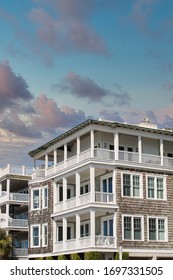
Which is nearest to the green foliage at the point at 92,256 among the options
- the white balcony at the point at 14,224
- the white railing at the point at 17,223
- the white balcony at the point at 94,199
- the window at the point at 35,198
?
the white balcony at the point at 94,199

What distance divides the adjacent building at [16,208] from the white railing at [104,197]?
784 inches

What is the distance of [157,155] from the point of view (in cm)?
4778

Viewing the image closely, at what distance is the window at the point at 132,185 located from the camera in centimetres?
4400

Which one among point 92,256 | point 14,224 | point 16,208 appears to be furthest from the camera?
point 16,208

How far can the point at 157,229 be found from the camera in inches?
1746

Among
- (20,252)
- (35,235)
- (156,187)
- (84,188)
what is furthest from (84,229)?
(20,252)

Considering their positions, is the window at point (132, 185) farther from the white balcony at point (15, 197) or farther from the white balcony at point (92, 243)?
the white balcony at point (15, 197)

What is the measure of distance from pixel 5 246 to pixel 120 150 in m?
17.9

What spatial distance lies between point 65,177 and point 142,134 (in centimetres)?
832

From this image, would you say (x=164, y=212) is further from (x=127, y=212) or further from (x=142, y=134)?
(x=142, y=134)

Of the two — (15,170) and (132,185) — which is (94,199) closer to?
(132,185)

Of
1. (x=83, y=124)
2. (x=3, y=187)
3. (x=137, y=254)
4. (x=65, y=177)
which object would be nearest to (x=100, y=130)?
(x=83, y=124)

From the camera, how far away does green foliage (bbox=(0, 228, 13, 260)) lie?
54.0 meters

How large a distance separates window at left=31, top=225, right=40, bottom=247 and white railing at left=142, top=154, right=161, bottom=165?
43.5 ft
